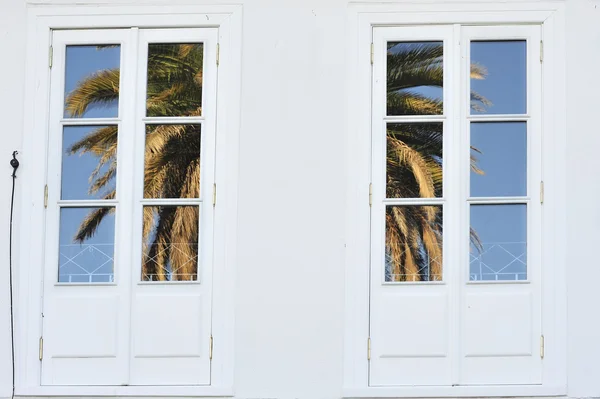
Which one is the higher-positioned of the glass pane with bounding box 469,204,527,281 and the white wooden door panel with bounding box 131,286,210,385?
the glass pane with bounding box 469,204,527,281

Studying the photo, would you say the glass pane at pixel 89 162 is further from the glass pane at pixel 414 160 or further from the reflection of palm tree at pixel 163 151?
the glass pane at pixel 414 160

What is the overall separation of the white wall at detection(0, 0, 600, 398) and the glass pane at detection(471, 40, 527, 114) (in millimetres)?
304

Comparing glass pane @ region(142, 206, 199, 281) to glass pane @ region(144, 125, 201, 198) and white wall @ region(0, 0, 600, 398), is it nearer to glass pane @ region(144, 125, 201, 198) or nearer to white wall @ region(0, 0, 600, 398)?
glass pane @ region(144, 125, 201, 198)

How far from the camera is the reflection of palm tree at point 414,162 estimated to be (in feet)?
26.1

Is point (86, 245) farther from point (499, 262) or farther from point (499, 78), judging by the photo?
point (499, 78)

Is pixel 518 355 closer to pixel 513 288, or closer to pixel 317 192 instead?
pixel 513 288

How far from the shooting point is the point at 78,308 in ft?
26.1

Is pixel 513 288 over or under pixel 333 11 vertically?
under

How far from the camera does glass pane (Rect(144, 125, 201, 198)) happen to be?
8.05 metres

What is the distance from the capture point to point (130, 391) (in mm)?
7883

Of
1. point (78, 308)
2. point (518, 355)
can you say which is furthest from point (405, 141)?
point (78, 308)

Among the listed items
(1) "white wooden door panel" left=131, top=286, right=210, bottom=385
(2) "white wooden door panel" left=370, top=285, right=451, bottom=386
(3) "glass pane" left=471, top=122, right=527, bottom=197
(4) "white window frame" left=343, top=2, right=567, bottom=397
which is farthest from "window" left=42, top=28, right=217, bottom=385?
(3) "glass pane" left=471, top=122, right=527, bottom=197

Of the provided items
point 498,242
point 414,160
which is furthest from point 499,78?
point 498,242

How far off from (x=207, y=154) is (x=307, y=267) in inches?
37.2
